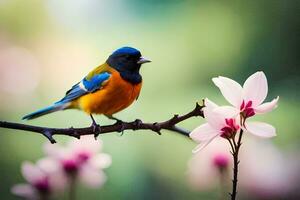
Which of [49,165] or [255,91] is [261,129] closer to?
[255,91]

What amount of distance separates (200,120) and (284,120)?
17cm

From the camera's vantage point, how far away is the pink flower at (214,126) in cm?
34

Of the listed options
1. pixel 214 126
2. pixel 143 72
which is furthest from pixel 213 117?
pixel 143 72

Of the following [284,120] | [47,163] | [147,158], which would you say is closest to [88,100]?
[47,163]

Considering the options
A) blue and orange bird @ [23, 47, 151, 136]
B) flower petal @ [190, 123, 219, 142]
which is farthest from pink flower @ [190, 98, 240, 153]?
blue and orange bird @ [23, 47, 151, 136]

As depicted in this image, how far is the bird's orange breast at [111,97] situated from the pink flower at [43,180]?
128mm

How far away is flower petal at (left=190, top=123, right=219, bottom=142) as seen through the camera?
1.12 ft

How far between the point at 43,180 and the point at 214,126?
0.24m

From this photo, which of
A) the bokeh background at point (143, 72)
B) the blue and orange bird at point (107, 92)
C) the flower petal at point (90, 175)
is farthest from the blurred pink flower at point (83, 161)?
the bokeh background at point (143, 72)

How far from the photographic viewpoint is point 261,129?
335 millimetres

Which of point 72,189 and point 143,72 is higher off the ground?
point 143,72

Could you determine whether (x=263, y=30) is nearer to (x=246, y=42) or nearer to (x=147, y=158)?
(x=246, y=42)

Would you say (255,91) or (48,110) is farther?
(48,110)

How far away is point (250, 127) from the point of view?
340 mm
